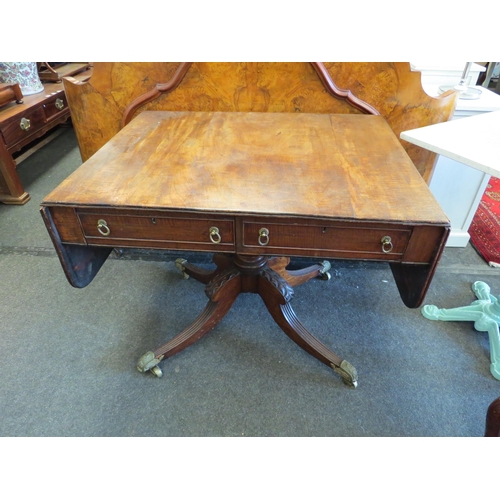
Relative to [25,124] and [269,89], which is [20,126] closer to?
[25,124]

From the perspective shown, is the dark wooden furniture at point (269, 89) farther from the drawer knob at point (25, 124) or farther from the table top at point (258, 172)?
the drawer knob at point (25, 124)

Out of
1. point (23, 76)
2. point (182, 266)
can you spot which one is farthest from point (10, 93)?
point (182, 266)

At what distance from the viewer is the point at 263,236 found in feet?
2.77

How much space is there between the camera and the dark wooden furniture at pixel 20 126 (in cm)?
210

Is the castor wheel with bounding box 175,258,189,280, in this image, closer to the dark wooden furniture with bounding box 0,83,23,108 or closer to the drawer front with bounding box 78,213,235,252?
the drawer front with bounding box 78,213,235,252

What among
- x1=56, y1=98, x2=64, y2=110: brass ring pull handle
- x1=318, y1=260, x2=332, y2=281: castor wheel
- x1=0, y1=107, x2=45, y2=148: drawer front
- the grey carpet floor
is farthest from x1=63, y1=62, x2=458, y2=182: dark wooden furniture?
x1=56, y1=98, x2=64, y2=110: brass ring pull handle

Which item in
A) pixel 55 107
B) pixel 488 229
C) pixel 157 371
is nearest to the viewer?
pixel 157 371

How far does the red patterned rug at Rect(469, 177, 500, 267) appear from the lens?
71.0 inches

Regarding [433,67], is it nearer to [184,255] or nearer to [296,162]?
[296,162]

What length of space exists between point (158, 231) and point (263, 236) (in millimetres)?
266

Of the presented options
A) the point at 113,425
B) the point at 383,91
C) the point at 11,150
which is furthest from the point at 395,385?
the point at 11,150

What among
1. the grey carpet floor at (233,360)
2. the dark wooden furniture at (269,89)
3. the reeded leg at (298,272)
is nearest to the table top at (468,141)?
the dark wooden furniture at (269,89)

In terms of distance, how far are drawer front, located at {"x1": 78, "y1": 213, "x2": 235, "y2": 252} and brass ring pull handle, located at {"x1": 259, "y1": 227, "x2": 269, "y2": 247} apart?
0.23 feet

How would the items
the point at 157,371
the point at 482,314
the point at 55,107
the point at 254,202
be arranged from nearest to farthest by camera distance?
the point at 254,202 → the point at 157,371 → the point at 482,314 → the point at 55,107
